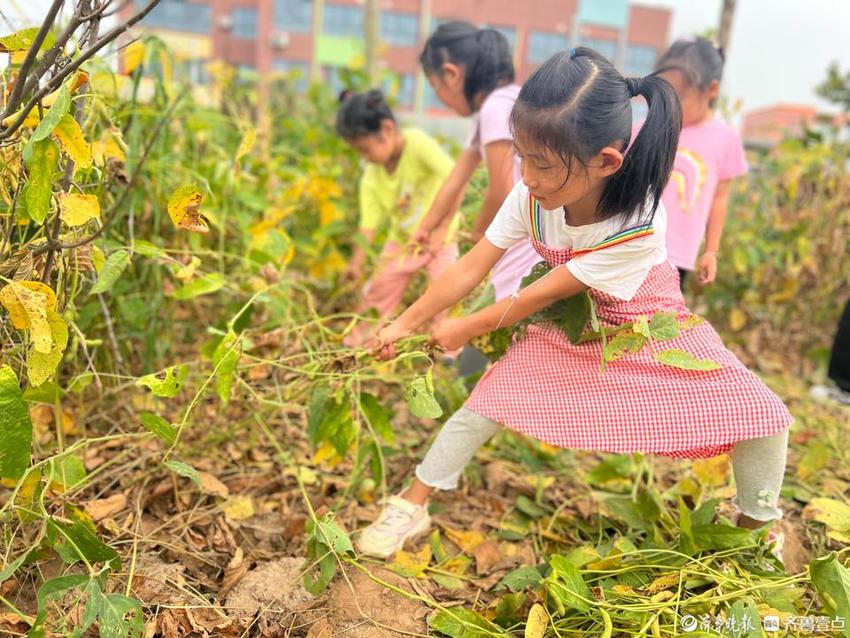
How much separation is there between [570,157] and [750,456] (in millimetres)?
670

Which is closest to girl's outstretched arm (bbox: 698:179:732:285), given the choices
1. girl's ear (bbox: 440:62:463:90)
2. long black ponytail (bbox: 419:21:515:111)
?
long black ponytail (bbox: 419:21:515:111)

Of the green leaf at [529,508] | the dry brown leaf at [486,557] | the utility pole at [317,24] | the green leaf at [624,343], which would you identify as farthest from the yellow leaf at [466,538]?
the utility pole at [317,24]

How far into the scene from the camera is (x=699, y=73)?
1905mm

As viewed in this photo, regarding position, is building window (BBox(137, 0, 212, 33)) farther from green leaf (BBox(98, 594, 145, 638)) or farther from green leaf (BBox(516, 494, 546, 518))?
green leaf (BBox(98, 594, 145, 638))

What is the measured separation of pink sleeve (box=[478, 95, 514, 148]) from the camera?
5.90 feet

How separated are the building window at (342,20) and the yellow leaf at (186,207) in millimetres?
20043

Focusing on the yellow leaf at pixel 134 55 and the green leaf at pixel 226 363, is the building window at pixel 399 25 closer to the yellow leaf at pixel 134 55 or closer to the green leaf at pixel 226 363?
the yellow leaf at pixel 134 55

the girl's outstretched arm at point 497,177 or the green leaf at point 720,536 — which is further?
the girl's outstretched arm at point 497,177

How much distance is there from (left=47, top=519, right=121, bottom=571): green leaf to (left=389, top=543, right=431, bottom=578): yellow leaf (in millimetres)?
489

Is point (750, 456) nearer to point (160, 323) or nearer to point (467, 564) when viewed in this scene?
point (467, 564)

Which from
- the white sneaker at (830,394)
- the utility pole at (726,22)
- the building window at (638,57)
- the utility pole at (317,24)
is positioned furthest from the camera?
the building window at (638,57)

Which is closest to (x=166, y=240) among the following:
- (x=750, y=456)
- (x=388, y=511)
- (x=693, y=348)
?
(x=388, y=511)

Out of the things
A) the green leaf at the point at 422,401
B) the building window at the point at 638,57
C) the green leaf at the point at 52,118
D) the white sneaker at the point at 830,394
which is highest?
the green leaf at the point at 52,118

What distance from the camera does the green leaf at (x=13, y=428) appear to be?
3.42ft
